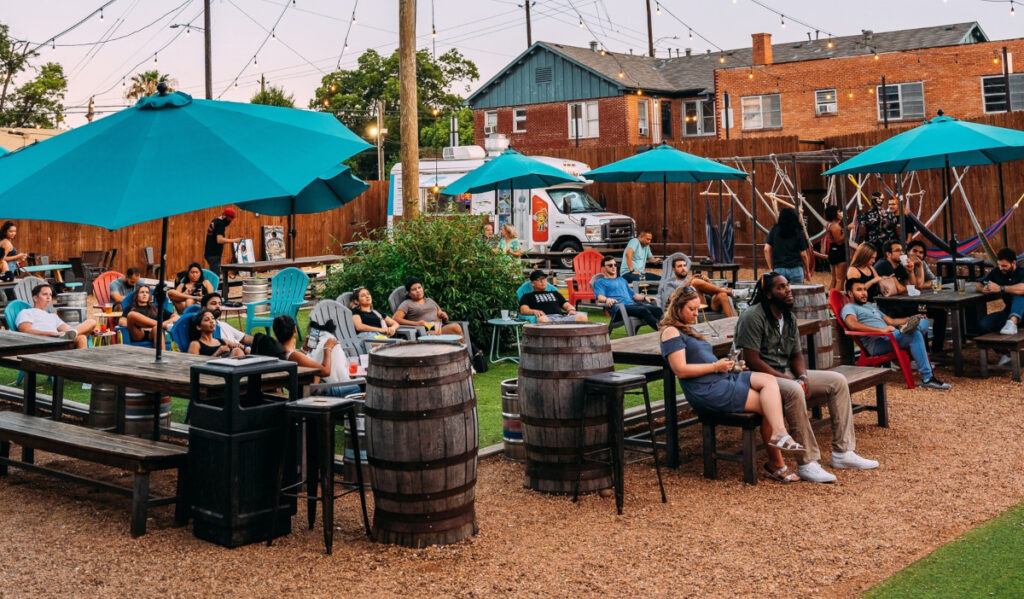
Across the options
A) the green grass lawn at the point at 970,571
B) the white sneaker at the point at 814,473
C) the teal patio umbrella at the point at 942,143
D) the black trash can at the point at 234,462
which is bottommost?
the green grass lawn at the point at 970,571

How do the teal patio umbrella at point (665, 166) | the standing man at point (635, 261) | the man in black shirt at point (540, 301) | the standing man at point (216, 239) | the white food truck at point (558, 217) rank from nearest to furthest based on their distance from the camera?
the man in black shirt at point (540, 301) < the standing man at point (635, 261) < the teal patio umbrella at point (665, 166) < the standing man at point (216, 239) < the white food truck at point (558, 217)

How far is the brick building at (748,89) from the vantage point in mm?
32812

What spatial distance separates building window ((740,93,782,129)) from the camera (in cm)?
3625

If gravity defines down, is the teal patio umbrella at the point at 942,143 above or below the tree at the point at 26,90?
below

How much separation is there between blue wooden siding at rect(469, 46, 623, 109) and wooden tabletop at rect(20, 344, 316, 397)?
3466cm

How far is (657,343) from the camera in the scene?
6855 mm

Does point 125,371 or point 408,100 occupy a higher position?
point 408,100

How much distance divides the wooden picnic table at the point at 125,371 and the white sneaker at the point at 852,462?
10.9 ft

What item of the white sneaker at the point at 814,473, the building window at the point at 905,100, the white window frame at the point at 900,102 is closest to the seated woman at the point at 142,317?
the white sneaker at the point at 814,473

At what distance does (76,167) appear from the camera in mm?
5168

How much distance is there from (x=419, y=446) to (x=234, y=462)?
0.91 m

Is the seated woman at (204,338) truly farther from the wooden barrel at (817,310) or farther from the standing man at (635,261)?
the standing man at (635,261)

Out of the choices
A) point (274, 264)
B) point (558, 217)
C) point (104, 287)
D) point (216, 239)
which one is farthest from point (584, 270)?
point (558, 217)

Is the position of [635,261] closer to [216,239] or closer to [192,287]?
[192,287]
